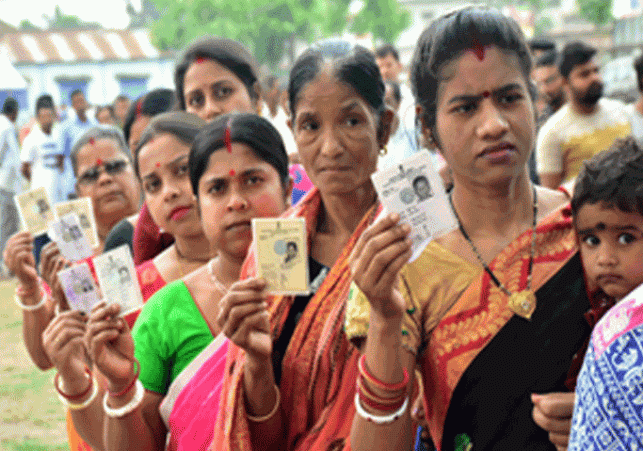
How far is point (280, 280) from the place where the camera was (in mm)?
2281

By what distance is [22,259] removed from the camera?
4.08 m

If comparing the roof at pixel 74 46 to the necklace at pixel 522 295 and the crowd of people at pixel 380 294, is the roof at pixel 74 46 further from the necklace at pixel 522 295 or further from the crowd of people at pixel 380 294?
the necklace at pixel 522 295

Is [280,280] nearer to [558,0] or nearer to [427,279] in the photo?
[427,279]

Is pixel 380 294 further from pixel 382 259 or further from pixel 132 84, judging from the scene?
pixel 132 84

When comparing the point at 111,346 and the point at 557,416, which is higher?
the point at 111,346

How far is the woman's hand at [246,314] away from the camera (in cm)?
222

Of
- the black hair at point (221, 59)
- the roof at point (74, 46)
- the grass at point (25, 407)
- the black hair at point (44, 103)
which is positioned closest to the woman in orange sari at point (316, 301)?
the black hair at point (221, 59)

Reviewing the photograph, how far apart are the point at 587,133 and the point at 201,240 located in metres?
3.52

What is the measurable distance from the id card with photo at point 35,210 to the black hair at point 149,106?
591 mm

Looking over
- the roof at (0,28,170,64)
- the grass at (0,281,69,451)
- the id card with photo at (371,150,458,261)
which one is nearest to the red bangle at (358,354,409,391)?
the id card with photo at (371,150,458,261)

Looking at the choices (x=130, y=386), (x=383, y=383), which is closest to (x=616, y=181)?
(x=383, y=383)

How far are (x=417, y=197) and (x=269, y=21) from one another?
4749cm

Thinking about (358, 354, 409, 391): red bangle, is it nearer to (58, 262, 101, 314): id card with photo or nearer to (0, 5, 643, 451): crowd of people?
(0, 5, 643, 451): crowd of people

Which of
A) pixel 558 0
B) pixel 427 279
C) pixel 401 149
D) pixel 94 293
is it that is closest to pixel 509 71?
pixel 427 279
